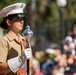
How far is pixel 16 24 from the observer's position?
5270 millimetres

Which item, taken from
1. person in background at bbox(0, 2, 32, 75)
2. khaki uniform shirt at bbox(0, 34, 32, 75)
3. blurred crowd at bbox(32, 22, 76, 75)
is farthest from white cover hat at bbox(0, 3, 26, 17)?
blurred crowd at bbox(32, 22, 76, 75)

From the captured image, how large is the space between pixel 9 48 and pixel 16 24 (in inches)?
12.2

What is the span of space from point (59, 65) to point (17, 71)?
5.11 metres

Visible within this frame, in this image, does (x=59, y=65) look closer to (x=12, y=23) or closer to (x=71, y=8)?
(x=12, y=23)

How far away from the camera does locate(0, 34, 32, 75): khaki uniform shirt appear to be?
508cm

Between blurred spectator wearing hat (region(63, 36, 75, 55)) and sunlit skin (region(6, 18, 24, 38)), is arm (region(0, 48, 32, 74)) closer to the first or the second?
sunlit skin (region(6, 18, 24, 38))

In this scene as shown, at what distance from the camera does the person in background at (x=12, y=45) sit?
4934 mm

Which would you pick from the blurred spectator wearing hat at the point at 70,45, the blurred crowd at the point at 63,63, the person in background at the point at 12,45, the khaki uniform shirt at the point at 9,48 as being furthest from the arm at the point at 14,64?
the blurred spectator wearing hat at the point at 70,45

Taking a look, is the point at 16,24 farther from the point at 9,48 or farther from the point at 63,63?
the point at 63,63

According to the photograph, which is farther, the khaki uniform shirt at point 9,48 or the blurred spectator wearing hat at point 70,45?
the blurred spectator wearing hat at point 70,45

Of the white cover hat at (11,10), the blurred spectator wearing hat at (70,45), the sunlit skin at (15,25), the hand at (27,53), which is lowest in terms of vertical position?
the blurred spectator wearing hat at (70,45)

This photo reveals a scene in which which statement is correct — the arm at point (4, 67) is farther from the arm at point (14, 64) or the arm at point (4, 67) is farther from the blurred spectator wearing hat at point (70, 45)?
the blurred spectator wearing hat at point (70, 45)

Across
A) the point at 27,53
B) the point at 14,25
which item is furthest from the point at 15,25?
the point at 27,53

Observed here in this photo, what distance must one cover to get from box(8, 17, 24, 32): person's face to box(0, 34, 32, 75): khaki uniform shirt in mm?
95
